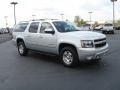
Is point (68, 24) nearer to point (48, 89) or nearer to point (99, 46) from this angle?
point (99, 46)

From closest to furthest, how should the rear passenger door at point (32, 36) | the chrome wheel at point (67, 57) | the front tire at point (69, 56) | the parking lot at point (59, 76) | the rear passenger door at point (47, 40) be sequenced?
1. the parking lot at point (59, 76)
2. the front tire at point (69, 56)
3. the chrome wheel at point (67, 57)
4. the rear passenger door at point (47, 40)
5. the rear passenger door at point (32, 36)

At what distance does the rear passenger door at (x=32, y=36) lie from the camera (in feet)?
33.9

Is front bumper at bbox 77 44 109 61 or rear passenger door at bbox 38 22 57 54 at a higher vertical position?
rear passenger door at bbox 38 22 57 54

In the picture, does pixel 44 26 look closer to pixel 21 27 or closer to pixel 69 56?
pixel 69 56

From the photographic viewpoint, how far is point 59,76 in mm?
7359

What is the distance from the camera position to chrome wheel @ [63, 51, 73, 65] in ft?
27.9

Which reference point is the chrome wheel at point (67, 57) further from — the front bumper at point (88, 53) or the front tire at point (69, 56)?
the front bumper at point (88, 53)

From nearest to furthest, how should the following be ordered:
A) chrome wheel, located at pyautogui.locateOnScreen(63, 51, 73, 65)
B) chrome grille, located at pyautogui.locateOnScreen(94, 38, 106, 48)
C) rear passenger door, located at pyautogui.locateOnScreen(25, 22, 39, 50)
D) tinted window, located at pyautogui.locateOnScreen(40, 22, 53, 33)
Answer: chrome grille, located at pyautogui.locateOnScreen(94, 38, 106, 48), chrome wheel, located at pyautogui.locateOnScreen(63, 51, 73, 65), tinted window, located at pyautogui.locateOnScreen(40, 22, 53, 33), rear passenger door, located at pyautogui.locateOnScreen(25, 22, 39, 50)

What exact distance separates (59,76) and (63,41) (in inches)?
68.5

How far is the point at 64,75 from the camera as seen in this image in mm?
7445

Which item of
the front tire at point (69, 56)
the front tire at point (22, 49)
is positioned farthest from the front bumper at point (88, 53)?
the front tire at point (22, 49)

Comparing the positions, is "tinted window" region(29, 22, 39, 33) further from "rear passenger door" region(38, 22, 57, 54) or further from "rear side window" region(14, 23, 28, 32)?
"rear side window" region(14, 23, 28, 32)

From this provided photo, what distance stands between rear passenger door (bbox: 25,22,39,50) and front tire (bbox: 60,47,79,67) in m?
2.00

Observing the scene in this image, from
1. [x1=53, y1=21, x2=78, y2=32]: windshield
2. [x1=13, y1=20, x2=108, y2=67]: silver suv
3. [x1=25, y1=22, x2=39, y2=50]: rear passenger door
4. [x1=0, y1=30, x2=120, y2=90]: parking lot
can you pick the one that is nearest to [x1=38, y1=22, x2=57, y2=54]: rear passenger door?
[x1=13, y1=20, x2=108, y2=67]: silver suv
